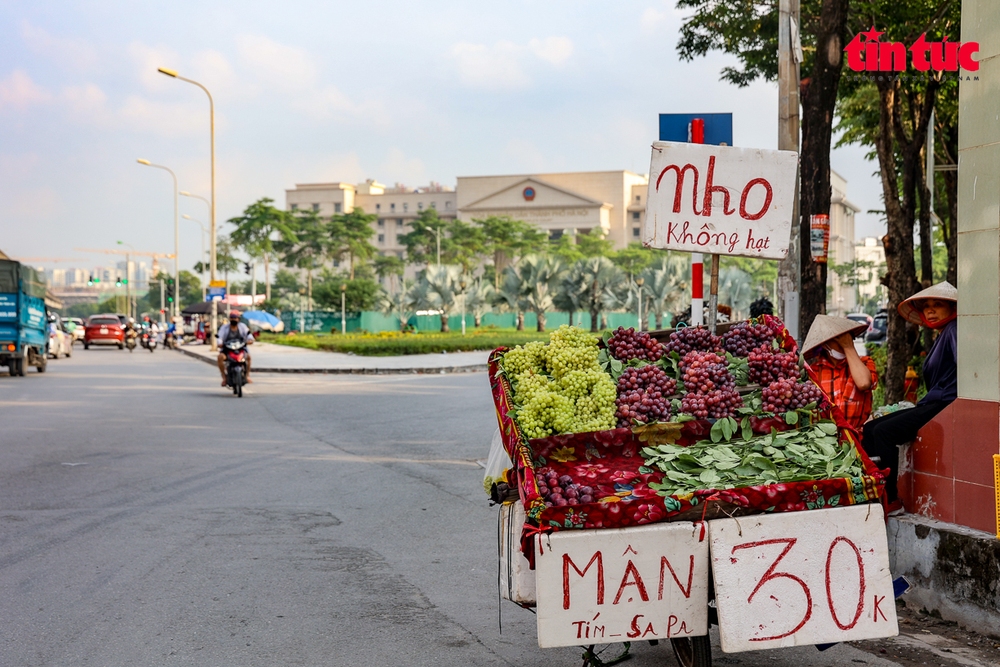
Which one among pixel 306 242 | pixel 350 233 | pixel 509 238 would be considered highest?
→ pixel 509 238

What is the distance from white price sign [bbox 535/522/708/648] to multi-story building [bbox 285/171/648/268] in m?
117

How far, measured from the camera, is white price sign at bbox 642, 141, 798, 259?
5.19m

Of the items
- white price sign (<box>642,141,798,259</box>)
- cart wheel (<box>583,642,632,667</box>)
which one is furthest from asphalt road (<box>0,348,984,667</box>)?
white price sign (<box>642,141,798,259</box>)

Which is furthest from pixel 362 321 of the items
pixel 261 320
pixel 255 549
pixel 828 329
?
pixel 828 329

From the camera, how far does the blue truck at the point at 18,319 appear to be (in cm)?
2358

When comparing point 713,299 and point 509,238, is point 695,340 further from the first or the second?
point 509,238

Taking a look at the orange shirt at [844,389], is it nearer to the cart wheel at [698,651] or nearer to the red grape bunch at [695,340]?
the red grape bunch at [695,340]

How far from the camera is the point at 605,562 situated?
3.66 meters

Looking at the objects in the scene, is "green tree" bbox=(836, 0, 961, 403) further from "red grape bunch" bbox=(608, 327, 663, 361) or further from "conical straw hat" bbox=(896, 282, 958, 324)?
"red grape bunch" bbox=(608, 327, 663, 361)

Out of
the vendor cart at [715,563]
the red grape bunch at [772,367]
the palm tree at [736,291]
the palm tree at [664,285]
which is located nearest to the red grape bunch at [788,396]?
the red grape bunch at [772,367]

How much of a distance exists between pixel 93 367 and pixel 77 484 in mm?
21238

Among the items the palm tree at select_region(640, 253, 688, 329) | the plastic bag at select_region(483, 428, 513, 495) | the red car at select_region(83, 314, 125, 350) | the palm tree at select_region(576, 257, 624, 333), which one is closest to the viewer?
the plastic bag at select_region(483, 428, 513, 495)

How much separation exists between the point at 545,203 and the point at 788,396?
124611mm

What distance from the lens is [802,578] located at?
375 centimetres
